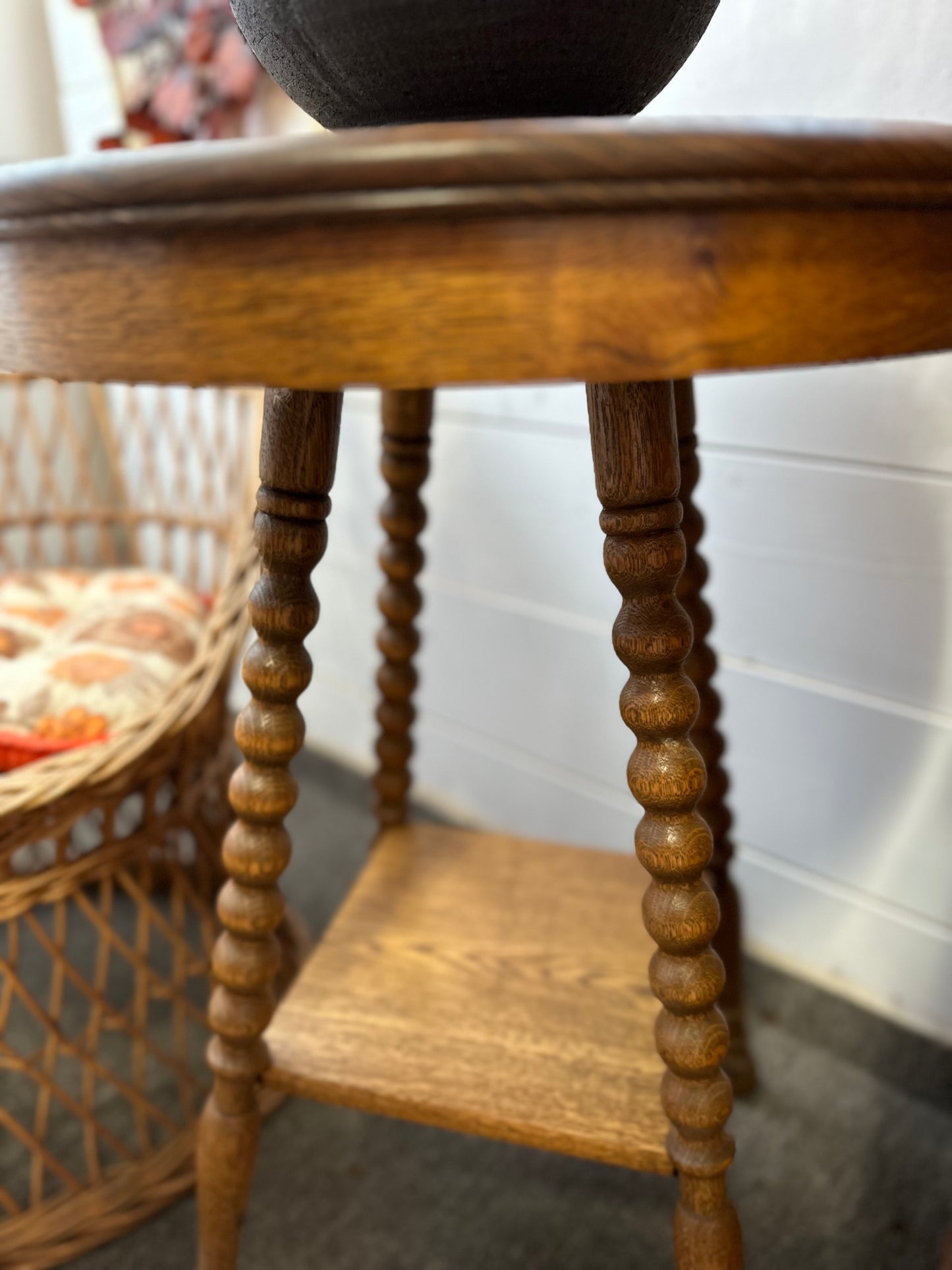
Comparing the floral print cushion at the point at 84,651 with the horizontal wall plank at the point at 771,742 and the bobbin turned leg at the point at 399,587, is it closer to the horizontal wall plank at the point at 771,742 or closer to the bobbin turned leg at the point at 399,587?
the bobbin turned leg at the point at 399,587

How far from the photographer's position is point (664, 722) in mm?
490

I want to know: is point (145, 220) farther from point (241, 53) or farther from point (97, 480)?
point (97, 480)

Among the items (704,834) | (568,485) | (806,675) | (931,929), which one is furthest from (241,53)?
(931,929)

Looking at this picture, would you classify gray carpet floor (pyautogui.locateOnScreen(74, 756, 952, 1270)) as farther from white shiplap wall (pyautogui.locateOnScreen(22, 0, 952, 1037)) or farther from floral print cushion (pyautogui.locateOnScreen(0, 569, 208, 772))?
floral print cushion (pyautogui.locateOnScreen(0, 569, 208, 772))

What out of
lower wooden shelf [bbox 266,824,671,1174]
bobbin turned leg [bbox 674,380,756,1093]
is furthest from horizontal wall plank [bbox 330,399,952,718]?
lower wooden shelf [bbox 266,824,671,1174]

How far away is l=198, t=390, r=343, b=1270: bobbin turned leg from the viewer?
0.57m

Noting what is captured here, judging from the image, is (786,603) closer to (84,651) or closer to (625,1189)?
(625,1189)

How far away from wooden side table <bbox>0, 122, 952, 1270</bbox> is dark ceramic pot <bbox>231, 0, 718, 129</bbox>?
14 centimetres

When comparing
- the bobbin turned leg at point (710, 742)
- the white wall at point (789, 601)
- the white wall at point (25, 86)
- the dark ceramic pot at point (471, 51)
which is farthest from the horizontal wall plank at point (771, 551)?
the white wall at point (25, 86)

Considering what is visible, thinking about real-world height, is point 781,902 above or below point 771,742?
below

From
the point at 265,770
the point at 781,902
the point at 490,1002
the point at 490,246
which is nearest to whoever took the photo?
the point at 490,246

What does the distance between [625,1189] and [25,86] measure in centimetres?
163

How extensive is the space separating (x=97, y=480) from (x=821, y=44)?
121 centimetres

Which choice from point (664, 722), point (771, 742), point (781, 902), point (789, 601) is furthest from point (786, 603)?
point (664, 722)
